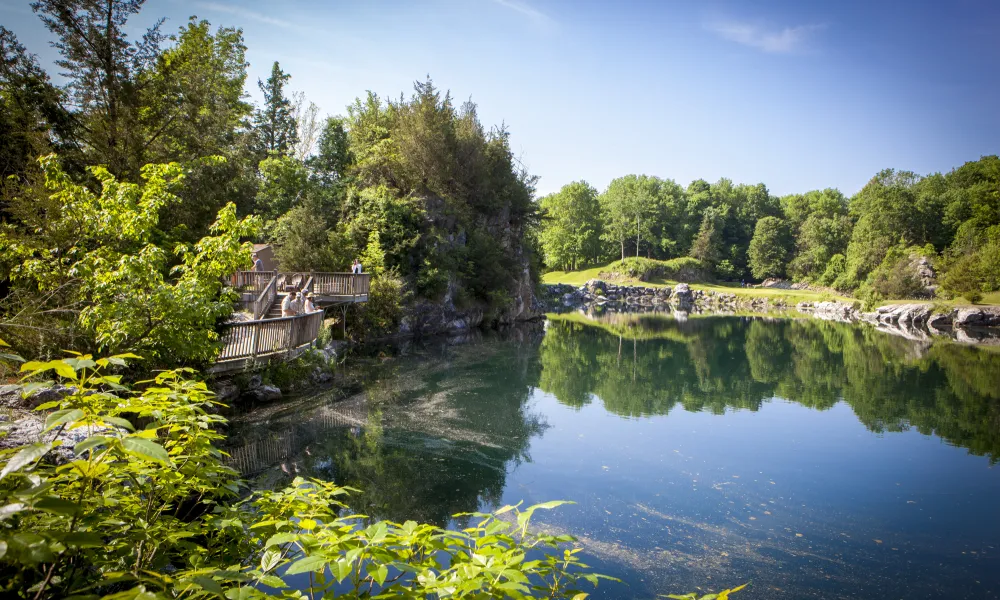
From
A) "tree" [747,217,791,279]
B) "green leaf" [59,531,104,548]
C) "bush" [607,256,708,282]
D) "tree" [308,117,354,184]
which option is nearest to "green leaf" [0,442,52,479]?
"green leaf" [59,531,104,548]

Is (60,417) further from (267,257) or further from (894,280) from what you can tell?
(894,280)

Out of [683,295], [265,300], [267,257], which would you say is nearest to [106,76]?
[265,300]

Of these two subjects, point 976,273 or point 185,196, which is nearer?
point 185,196

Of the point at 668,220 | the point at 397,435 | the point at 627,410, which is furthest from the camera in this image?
the point at 668,220

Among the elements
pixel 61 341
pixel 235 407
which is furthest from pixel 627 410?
pixel 61 341

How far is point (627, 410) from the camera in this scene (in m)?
17.2

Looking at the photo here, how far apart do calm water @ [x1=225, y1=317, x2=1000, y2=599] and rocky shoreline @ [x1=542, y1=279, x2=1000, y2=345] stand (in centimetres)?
2260

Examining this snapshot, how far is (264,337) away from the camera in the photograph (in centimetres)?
1520

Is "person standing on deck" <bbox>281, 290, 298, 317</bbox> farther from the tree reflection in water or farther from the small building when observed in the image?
the small building

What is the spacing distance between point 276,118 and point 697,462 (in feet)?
160

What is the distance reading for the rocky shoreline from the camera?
42219 mm

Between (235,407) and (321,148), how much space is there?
29.6 meters

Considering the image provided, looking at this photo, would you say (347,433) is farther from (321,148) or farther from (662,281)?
(662,281)

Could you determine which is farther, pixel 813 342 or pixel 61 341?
pixel 813 342
